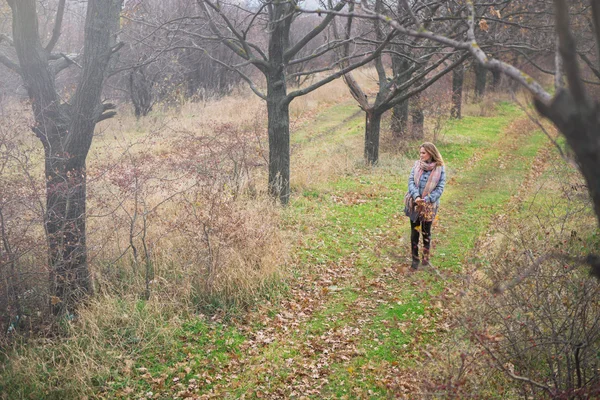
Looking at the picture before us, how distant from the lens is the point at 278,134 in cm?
1018

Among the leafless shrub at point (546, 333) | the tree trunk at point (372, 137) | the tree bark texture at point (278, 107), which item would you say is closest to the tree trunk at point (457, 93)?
the tree trunk at point (372, 137)

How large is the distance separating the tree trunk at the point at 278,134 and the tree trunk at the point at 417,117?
24.6 feet

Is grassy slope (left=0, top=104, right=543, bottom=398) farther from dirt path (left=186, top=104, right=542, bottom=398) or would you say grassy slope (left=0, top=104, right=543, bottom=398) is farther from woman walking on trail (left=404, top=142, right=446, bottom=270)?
woman walking on trail (left=404, top=142, right=446, bottom=270)

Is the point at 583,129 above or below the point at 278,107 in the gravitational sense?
below

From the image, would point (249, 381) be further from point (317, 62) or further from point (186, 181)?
point (317, 62)

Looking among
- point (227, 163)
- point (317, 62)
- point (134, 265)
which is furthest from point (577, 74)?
point (317, 62)

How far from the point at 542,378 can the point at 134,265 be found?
16.9 ft

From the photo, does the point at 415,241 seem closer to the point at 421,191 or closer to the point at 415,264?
Answer: the point at 415,264

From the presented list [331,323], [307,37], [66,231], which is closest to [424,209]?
[331,323]

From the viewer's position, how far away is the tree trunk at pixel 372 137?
13906 millimetres

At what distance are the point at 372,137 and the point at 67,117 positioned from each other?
8873 mm

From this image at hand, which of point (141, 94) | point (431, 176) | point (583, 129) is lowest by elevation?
point (431, 176)

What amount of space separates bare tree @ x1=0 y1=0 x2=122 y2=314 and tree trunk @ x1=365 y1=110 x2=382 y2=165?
8.38m

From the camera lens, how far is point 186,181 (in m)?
10.8
